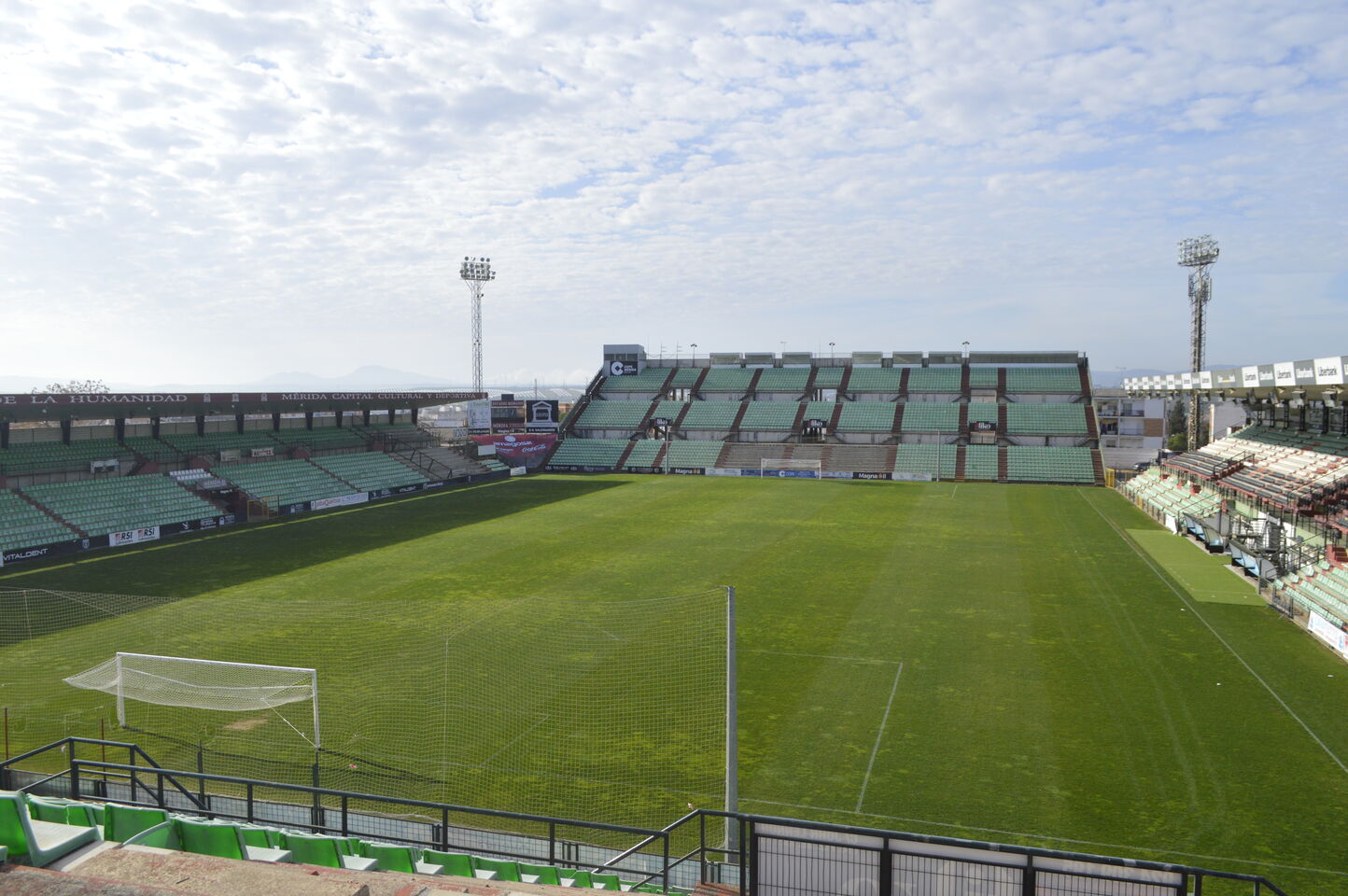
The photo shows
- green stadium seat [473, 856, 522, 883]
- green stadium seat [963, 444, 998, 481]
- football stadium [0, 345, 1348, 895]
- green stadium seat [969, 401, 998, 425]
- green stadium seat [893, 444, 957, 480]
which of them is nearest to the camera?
green stadium seat [473, 856, 522, 883]

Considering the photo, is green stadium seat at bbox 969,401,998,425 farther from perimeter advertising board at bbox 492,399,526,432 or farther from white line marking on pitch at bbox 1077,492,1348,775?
perimeter advertising board at bbox 492,399,526,432

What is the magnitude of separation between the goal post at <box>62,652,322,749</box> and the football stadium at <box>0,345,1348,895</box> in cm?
11

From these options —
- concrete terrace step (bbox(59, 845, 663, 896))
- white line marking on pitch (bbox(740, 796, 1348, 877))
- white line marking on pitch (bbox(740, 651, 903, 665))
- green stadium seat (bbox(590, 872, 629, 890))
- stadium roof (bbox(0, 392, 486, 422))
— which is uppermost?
stadium roof (bbox(0, 392, 486, 422))

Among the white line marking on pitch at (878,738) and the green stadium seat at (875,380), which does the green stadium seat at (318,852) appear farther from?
the green stadium seat at (875,380)

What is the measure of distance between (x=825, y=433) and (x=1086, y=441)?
18818mm

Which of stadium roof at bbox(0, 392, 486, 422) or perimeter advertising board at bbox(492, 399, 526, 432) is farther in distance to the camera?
perimeter advertising board at bbox(492, 399, 526, 432)

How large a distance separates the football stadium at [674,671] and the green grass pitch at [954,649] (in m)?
0.10

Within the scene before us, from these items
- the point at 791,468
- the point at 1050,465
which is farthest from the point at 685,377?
the point at 1050,465

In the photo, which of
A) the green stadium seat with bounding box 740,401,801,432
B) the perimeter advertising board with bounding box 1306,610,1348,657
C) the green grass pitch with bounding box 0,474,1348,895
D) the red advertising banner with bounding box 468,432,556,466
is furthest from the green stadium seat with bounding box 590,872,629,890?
the green stadium seat with bounding box 740,401,801,432

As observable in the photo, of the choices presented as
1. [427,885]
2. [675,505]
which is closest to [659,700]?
[427,885]

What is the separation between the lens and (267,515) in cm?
3988

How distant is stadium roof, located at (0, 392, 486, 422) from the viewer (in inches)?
1250

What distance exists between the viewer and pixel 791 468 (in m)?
60.3

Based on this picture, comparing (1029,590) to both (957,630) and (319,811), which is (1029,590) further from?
(319,811)
